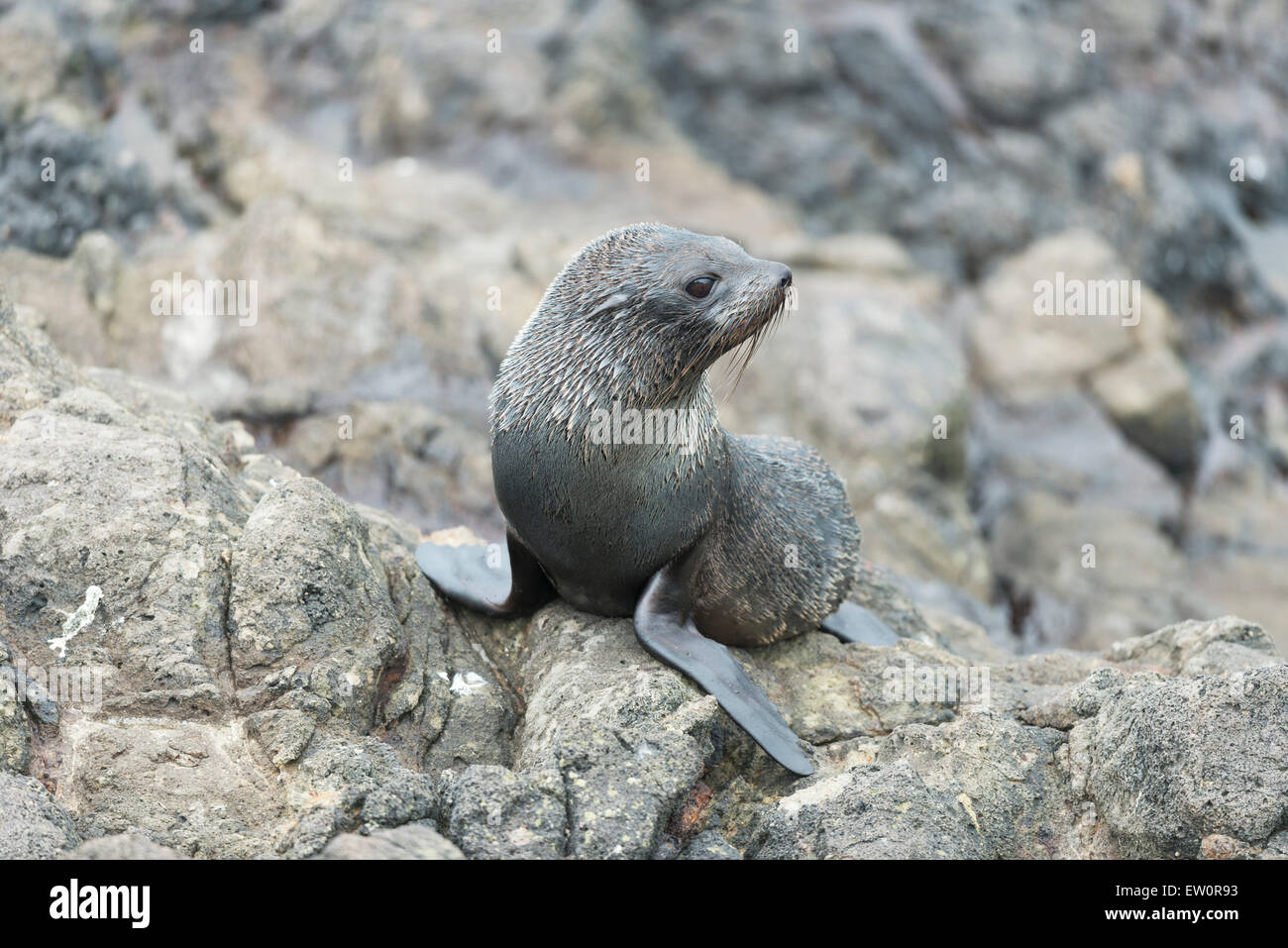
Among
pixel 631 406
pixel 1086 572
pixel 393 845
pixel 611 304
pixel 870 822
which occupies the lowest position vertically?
pixel 1086 572

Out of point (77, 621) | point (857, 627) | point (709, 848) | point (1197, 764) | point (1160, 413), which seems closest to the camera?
point (1197, 764)

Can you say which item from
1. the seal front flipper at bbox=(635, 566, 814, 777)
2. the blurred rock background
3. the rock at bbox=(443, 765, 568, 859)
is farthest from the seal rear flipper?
the rock at bbox=(443, 765, 568, 859)

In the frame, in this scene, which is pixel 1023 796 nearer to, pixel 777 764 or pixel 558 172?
pixel 777 764

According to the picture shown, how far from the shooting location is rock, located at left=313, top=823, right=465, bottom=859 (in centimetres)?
412

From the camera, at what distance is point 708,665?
19.5 feet

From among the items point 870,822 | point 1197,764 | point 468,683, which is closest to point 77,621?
point 468,683

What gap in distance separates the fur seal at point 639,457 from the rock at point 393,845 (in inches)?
67.2

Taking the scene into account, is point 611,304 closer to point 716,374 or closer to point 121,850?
point 121,850

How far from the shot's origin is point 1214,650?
6621 millimetres

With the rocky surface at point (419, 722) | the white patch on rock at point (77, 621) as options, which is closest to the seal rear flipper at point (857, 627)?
the rocky surface at point (419, 722)

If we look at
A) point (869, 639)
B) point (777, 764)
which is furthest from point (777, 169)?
point (777, 764)

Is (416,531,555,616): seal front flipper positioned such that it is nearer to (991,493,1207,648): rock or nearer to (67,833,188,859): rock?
(67,833,188,859): rock

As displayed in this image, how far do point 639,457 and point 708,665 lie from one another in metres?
1.04
